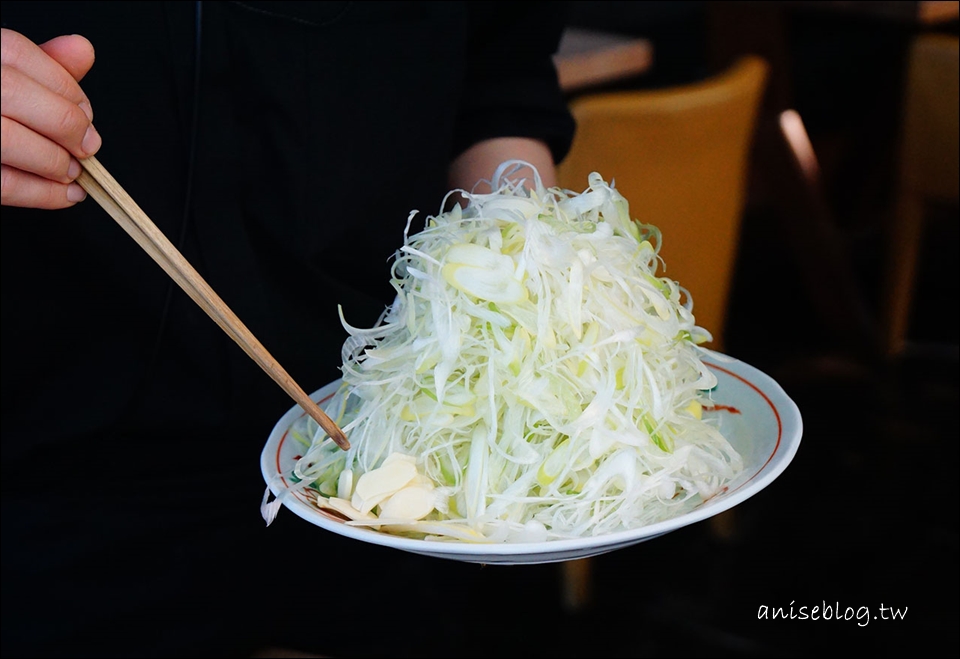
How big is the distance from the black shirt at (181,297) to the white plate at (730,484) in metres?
0.22

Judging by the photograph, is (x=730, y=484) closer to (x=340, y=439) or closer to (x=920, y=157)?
(x=340, y=439)

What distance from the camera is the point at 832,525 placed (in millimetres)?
2174

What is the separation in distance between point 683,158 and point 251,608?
1.16 metres

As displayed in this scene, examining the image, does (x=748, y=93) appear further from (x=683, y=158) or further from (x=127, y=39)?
(x=127, y=39)

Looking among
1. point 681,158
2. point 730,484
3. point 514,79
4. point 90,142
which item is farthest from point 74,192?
point 681,158

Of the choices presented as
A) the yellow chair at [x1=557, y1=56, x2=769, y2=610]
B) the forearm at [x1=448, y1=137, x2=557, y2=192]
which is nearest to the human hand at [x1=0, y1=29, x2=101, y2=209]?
the forearm at [x1=448, y1=137, x2=557, y2=192]

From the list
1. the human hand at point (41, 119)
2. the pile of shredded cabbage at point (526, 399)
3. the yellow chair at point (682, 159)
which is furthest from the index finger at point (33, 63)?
the yellow chair at point (682, 159)

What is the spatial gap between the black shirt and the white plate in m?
0.22

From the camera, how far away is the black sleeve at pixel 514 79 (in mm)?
1237

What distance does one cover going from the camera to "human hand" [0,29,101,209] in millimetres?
597

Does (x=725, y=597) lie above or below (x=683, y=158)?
below

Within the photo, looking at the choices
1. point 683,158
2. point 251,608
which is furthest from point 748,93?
point 251,608

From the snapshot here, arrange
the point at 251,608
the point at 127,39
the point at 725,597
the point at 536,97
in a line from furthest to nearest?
the point at 725,597 < the point at 536,97 < the point at 251,608 < the point at 127,39

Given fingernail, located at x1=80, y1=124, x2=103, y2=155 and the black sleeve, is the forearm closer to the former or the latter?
the black sleeve
